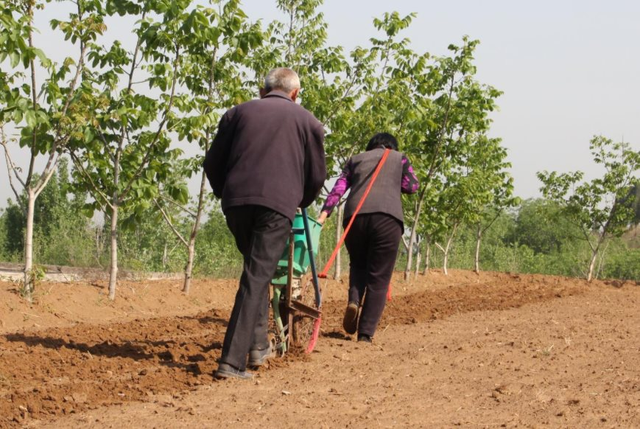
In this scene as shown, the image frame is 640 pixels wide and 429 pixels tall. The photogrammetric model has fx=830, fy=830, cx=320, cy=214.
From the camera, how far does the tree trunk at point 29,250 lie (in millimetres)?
9000

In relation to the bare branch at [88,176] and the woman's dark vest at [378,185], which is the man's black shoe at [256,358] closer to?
the woman's dark vest at [378,185]

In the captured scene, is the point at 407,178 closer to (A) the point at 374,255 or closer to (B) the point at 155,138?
(A) the point at 374,255

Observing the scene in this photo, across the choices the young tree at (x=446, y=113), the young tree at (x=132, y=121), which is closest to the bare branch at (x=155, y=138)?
the young tree at (x=132, y=121)

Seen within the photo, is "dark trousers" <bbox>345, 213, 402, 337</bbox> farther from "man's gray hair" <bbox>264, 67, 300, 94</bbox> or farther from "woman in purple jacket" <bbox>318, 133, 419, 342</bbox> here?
"man's gray hair" <bbox>264, 67, 300, 94</bbox>

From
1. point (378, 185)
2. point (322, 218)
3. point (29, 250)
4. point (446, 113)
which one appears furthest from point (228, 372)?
point (446, 113)

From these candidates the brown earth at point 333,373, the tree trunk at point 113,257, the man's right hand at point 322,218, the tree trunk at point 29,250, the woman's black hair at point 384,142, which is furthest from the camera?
the tree trunk at point 113,257

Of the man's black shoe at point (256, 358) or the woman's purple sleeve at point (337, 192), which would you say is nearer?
the man's black shoe at point (256, 358)

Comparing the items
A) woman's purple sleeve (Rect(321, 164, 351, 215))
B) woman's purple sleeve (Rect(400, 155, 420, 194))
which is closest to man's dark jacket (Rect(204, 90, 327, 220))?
woman's purple sleeve (Rect(321, 164, 351, 215))

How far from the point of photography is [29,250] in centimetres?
909

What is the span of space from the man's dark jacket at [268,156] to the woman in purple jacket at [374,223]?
5.78ft

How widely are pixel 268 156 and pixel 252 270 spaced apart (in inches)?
29.8

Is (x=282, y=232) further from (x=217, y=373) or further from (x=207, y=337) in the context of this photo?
(x=207, y=337)

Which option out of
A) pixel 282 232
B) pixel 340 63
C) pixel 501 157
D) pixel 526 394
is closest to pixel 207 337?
pixel 282 232

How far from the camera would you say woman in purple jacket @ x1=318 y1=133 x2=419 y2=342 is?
750 cm
